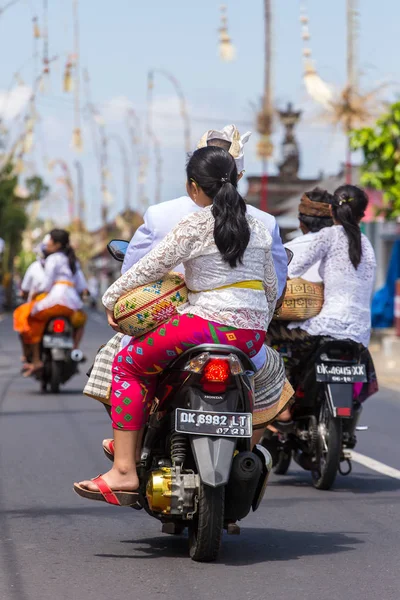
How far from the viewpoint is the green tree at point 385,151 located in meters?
24.7

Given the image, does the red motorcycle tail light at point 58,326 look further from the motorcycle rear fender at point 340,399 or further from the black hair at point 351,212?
the motorcycle rear fender at point 340,399

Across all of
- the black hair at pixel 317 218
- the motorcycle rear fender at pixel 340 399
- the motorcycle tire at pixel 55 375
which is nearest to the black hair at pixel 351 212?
the black hair at pixel 317 218

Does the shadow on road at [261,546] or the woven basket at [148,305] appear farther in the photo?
the shadow on road at [261,546]

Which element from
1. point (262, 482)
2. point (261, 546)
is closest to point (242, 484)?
point (262, 482)

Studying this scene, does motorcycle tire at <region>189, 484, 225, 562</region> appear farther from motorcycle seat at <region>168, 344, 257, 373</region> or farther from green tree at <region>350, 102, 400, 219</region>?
green tree at <region>350, 102, 400, 219</region>

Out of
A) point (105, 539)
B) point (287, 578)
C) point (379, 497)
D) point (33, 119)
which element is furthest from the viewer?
point (33, 119)

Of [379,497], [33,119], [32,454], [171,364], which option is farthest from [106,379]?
[33,119]

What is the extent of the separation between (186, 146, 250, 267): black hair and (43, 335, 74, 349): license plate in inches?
377

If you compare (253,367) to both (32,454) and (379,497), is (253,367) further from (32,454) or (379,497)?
(32,454)

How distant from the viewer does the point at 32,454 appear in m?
10.1

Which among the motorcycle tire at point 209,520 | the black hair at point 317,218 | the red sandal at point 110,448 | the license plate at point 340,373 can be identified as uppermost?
the black hair at point 317,218

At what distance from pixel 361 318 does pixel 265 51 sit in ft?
87.4

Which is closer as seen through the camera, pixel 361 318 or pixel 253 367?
pixel 253 367

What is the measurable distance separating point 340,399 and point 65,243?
292 inches
